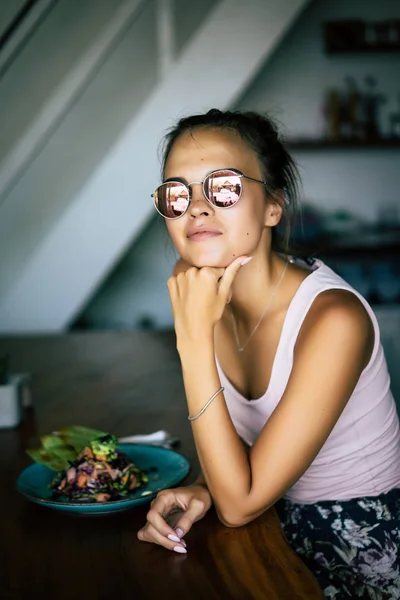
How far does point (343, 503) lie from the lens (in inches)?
49.4

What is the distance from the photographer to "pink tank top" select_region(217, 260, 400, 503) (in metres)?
1.25

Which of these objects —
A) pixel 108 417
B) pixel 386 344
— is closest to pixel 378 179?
pixel 386 344

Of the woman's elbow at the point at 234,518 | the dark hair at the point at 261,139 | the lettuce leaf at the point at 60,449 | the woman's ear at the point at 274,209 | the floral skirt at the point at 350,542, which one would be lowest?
the lettuce leaf at the point at 60,449

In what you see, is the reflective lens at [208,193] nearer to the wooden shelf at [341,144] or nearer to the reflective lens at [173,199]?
the reflective lens at [173,199]

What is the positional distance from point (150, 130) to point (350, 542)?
2905mm

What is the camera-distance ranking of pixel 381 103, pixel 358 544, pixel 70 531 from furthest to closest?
1. pixel 381 103
2. pixel 358 544
3. pixel 70 531

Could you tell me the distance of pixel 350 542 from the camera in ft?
3.81

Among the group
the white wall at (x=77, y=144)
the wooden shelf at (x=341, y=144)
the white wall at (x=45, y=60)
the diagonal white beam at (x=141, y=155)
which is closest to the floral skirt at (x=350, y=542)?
the diagonal white beam at (x=141, y=155)

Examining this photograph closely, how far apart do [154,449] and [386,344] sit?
3.87 feet

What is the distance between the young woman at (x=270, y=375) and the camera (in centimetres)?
106

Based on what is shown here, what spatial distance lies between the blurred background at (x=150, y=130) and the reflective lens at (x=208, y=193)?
1526 mm

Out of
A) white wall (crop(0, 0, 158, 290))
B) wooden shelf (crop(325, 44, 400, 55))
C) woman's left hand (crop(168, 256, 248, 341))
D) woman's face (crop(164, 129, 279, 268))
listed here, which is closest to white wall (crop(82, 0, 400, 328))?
wooden shelf (crop(325, 44, 400, 55))

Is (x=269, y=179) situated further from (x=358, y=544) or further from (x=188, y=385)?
(x=358, y=544)

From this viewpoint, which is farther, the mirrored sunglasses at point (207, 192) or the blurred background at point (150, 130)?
the blurred background at point (150, 130)
